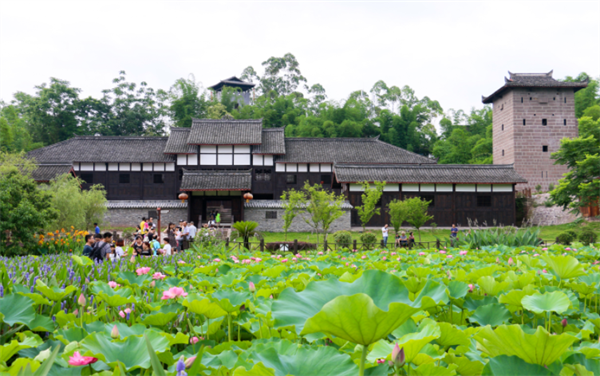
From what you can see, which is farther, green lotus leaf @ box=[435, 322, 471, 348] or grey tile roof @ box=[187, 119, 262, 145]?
grey tile roof @ box=[187, 119, 262, 145]

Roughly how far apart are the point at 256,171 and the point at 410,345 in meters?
25.8

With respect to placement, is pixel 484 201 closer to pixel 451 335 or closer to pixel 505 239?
pixel 505 239

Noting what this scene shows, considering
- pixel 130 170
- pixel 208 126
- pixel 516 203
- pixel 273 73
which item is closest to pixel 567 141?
pixel 516 203

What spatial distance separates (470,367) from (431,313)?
1.04 metres

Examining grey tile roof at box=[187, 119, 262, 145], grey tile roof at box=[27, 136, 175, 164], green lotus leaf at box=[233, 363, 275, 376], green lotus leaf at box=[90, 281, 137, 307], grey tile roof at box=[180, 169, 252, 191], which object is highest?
grey tile roof at box=[187, 119, 262, 145]

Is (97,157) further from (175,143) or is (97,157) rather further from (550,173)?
(550,173)

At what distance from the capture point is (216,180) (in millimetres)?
23984

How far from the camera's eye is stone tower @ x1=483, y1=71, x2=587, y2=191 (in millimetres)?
31578

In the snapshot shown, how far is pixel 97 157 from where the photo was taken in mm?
26016

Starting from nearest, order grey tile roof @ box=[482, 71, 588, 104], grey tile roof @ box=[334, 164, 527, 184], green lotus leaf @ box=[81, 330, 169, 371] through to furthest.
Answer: green lotus leaf @ box=[81, 330, 169, 371], grey tile roof @ box=[334, 164, 527, 184], grey tile roof @ box=[482, 71, 588, 104]

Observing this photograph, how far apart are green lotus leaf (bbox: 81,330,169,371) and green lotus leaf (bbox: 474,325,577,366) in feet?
3.75

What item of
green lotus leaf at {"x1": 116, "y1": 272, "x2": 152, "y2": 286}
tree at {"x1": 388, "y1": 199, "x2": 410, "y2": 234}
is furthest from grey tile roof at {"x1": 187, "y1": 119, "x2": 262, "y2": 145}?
green lotus leaf at {"x1": 116, "y1": 272, "x2": 152, "y2": 286}

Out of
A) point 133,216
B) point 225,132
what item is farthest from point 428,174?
point 133,216

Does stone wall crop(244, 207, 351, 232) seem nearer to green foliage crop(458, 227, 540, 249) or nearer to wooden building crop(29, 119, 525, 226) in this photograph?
wooden building crop(29, 119, 525, 226)
